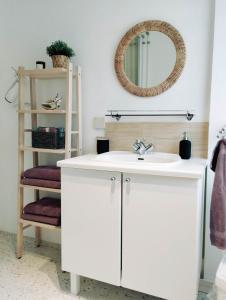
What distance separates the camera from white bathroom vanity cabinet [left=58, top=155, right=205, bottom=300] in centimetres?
132

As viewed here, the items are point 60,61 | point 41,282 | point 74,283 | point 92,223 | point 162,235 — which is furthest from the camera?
point 60,61

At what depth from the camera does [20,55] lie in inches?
88.6

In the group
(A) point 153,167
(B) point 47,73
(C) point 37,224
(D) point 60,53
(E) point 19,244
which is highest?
(D) point 60,53

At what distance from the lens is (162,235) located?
1370 mm

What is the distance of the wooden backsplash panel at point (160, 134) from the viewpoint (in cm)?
172

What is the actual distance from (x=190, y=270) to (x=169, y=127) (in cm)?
91

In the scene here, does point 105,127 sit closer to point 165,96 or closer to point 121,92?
point 121,92

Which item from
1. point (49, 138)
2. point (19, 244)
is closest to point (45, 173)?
point (49, 138)

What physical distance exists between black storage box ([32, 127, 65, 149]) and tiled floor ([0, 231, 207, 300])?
3.05 ft

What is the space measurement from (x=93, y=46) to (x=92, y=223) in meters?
1.32

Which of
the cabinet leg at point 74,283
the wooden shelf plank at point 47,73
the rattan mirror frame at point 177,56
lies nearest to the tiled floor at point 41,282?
the cabinet leg at point 74,283

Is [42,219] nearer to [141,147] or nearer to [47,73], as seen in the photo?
[141,147]

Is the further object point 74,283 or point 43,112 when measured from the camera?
point 43,112

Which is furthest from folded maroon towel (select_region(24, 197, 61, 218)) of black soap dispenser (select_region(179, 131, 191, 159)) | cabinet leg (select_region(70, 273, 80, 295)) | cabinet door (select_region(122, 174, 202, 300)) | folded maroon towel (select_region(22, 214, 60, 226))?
black soap dispenser (select_region(179, 131, 191, 159))
